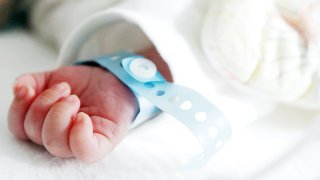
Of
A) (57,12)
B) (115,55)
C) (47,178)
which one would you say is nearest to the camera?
(47,178)

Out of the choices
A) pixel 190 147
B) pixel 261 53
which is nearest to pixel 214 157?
pixel 190 147

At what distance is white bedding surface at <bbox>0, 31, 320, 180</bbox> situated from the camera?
0.46 meters

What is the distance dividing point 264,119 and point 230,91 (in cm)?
6

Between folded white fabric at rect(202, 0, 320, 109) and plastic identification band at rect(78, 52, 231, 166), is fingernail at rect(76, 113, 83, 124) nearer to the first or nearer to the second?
plastic identification band at rect(78, 52, 231, 166)

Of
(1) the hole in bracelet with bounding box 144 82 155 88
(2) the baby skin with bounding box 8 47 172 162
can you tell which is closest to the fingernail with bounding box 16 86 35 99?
(2) the baby skin with bounding box 8 47 172 162

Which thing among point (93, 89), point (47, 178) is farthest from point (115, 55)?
point (47, 178)

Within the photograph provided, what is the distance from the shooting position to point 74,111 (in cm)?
45

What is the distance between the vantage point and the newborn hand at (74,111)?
1.46 ft

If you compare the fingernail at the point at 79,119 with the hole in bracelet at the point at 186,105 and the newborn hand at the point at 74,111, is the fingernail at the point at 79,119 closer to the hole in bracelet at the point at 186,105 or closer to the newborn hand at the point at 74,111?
the newborn hand at the point at 74,111

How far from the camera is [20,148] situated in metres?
0.48

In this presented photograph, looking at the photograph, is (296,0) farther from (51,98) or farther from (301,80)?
(51,98)

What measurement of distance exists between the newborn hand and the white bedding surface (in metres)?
0.02

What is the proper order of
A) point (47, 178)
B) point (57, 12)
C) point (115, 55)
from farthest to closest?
point (57, 12), point (115, 55), point (47, 178)

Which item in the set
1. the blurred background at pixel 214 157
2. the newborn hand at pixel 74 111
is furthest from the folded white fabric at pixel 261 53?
the newborn hand at pixel 74 111
